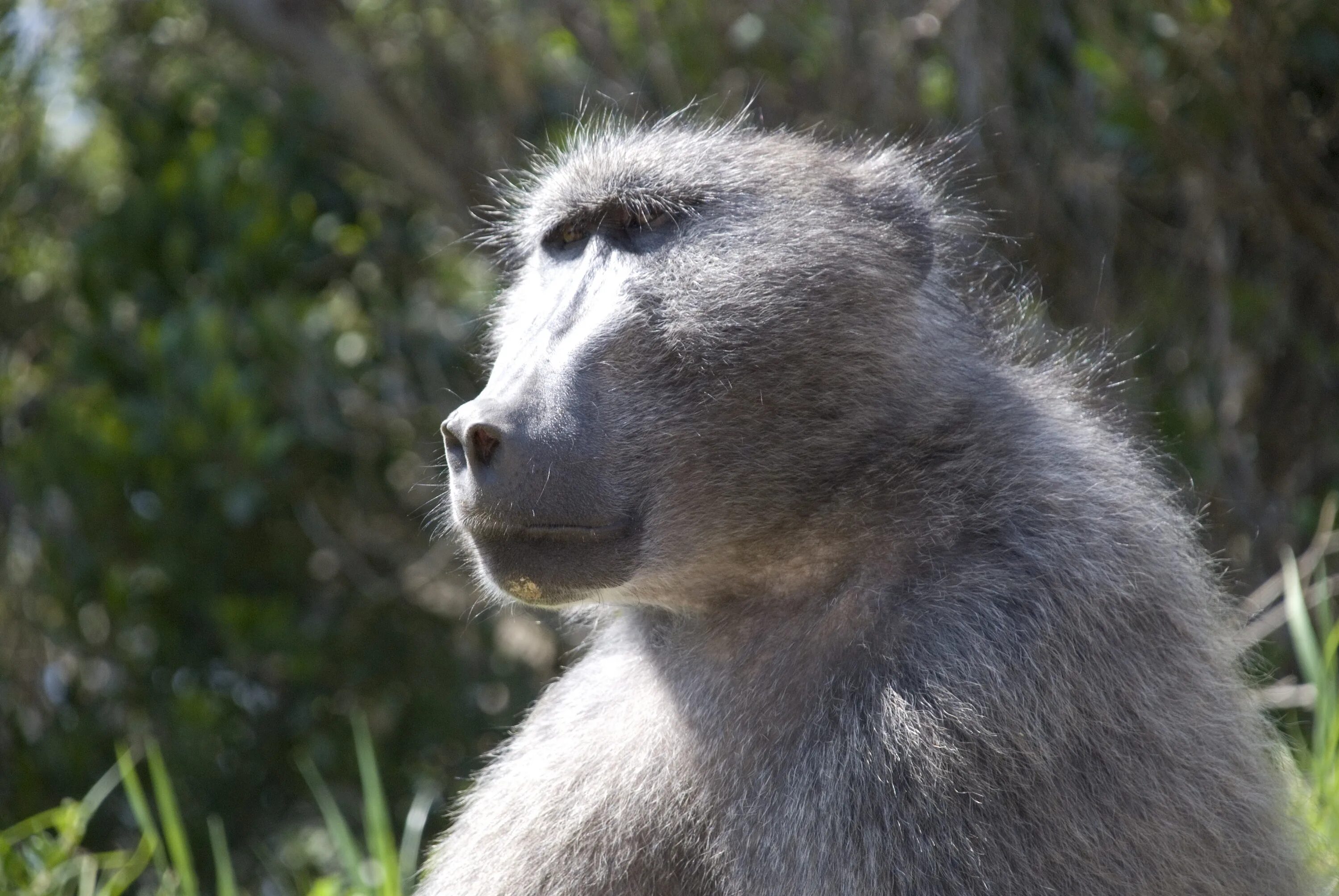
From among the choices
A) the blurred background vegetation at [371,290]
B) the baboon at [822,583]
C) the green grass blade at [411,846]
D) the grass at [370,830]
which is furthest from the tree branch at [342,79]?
the baboon at [822,583]

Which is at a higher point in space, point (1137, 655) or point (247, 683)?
point (1137, 655)

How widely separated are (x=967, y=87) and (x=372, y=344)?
2.61 meters

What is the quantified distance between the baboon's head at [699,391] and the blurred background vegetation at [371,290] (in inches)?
95.5

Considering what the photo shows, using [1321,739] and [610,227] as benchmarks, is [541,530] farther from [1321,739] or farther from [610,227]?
[1321,739]

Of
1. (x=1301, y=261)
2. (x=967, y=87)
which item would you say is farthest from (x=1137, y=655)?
(x=1301, y=261)

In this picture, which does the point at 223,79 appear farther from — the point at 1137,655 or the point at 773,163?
the point at 1137,655

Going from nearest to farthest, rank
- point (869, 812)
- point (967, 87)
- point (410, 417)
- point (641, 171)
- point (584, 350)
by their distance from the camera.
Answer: point (869, 812)
point (584, 350)
point (641, 171)
point (967, 87)
point (410, 417)

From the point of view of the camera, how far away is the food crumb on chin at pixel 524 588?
214 centimetres

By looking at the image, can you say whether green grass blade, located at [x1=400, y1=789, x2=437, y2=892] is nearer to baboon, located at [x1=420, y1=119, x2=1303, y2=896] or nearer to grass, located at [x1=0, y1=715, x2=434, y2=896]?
grass, located at [x1=0, y1=715, x2=434, y2=896]

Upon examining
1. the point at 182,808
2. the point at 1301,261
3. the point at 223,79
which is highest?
the point at 1301,261

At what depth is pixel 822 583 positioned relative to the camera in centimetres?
221

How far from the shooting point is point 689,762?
2.14 meters

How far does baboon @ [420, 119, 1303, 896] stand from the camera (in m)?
1.92

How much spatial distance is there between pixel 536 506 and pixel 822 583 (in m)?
0.46
